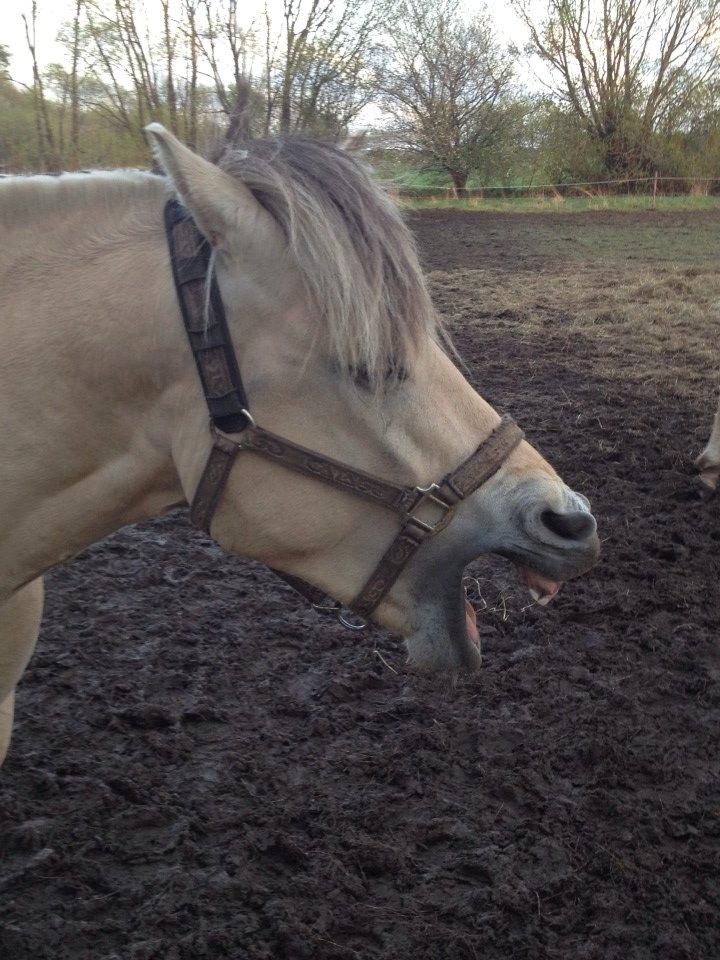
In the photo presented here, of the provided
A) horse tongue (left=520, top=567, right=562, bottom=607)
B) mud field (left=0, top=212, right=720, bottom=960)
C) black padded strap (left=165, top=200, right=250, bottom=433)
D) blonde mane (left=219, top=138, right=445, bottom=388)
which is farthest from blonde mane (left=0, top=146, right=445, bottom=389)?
mud field (left=0, top=212, right=720, bottom=960)

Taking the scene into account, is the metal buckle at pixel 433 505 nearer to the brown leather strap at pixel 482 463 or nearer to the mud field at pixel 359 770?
the brown leather strap at pixel 482 463

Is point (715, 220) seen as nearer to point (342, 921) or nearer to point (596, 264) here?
point (596, 264)

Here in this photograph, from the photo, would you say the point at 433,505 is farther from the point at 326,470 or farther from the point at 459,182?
the point at 459,182

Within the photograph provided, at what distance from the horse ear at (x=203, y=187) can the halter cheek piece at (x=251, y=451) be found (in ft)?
0.18

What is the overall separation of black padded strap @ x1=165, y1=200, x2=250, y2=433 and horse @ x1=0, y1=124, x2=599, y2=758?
2 centimetres

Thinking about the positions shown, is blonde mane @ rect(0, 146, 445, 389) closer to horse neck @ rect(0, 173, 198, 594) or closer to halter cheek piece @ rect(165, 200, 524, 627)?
horse neck @ rect(0, 173, 198, 594)

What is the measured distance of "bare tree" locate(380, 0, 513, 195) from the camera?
2152cm

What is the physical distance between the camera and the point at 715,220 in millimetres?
17062

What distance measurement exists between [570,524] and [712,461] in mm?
3828

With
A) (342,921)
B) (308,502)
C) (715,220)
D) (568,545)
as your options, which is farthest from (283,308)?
(715,220)

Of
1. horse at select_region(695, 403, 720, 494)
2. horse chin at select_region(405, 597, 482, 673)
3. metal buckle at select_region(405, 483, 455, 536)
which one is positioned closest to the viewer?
metal buckle at select_region(405, 483, 455, 536)

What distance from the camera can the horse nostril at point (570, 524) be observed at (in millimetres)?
1513

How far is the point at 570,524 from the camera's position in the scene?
1516 millimetres

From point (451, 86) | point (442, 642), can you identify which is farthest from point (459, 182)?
point (442, 642)
